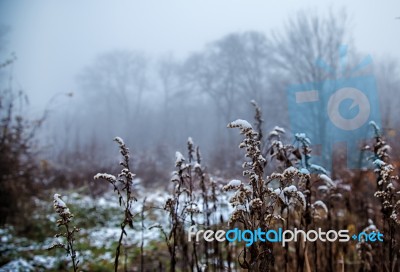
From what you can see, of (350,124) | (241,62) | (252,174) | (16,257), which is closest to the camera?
(252,174)

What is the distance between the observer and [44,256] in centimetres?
335

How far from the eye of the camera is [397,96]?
6445 millimetres

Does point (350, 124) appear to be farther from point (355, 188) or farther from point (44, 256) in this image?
point (44, 256)

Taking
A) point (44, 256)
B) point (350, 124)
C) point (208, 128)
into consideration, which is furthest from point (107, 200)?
point (208, 128)

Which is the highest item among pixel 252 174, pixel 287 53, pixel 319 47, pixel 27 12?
pixel 27 12

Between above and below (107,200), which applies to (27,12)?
above

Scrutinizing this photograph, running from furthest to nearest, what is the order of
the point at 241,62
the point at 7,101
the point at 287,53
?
the point at 241,62
the point at 287,53
the point at 7,101

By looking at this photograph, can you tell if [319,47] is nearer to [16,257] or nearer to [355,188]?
[355,188]

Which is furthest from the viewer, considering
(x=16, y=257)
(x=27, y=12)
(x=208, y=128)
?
(x=208, y=128)

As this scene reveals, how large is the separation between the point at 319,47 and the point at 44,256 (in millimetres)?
5078

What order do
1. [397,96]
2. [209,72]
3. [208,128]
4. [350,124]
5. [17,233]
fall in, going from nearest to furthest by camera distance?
[350,124]
[17,233]
[397,96]
[209,72]
[208,128]

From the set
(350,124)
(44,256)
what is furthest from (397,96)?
(44,256)

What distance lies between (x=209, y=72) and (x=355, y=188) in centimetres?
909

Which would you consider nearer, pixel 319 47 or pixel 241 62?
pixel 319 47
